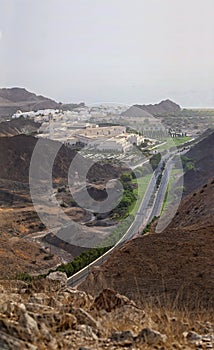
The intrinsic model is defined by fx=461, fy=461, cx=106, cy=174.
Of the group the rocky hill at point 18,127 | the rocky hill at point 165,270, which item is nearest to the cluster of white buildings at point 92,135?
the rocky hill at point 18,127

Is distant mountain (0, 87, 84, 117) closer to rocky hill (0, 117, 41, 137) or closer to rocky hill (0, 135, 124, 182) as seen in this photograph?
rocky hill (0, 117, 41, 137)

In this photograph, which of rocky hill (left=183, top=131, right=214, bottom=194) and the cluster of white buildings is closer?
rocky hill (left=183, top=131, right=214, bottom=194)

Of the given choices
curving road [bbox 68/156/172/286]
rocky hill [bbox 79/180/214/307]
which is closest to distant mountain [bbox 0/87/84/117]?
curving road [bbox 68/156/172/286]

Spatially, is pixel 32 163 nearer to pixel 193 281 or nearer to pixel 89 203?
pixel 89 203

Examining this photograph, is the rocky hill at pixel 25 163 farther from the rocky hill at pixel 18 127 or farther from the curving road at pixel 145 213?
the rocky hill at pixel 18 127

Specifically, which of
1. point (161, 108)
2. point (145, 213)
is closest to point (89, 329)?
point (145, 213)

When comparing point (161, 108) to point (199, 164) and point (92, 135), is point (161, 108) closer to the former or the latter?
point (92, 135)
